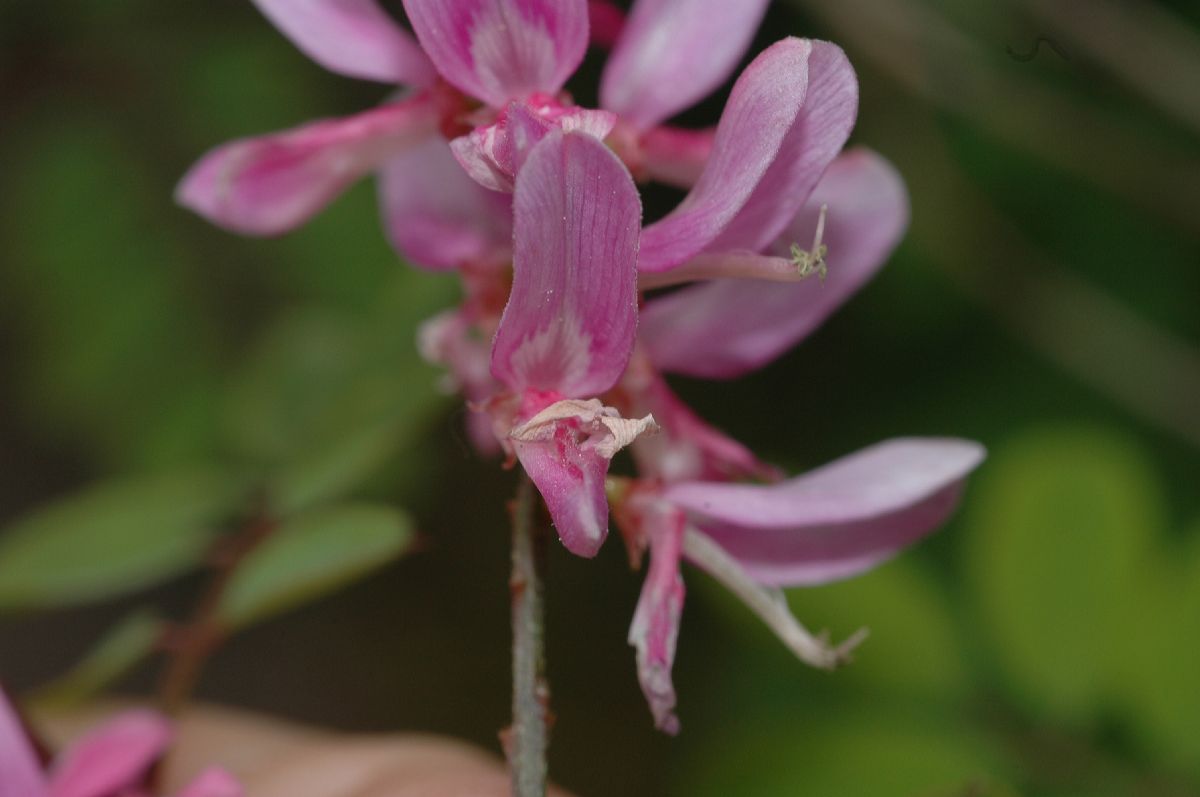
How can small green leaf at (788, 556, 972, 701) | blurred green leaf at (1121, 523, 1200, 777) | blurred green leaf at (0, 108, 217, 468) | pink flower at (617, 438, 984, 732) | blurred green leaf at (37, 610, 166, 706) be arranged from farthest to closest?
1. blurred green leaf at (0, 108, 217, 468)
2. small green leaf at (788, 556, 972, 701)
3. blurred green leaf at (1121, 523, 1200, 777)
4. blurred green leaf at (37, 610, 166, 706)
5. pink flower at (617, 438, 984, 732)

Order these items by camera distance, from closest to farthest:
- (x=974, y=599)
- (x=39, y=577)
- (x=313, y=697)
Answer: (x=39, y=577) < (x=974, y=599) < (x=313, y=697)

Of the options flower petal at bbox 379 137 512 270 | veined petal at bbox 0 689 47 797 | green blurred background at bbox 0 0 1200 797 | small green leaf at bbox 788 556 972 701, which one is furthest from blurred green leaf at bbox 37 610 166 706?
small green leaf at bbox 788 556 972 701

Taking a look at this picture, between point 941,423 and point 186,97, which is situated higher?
point 186,97

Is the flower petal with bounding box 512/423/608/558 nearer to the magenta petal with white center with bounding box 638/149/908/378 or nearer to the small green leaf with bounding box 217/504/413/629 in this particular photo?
the magenta petal with white center with bounding box 638/149/908/378

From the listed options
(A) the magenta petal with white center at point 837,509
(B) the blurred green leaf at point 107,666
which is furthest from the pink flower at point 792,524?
(B) the blurred green leaf at point 107,666

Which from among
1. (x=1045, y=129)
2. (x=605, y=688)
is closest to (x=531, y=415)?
(x=1045, y=129)

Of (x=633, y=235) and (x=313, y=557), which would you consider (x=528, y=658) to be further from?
(x=313, y=557)

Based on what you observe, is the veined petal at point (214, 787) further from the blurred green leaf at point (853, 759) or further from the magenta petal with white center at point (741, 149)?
the blurred green leaf at point (853, 759)

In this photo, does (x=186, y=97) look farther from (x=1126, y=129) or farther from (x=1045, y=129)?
(x=1126, y=129)
